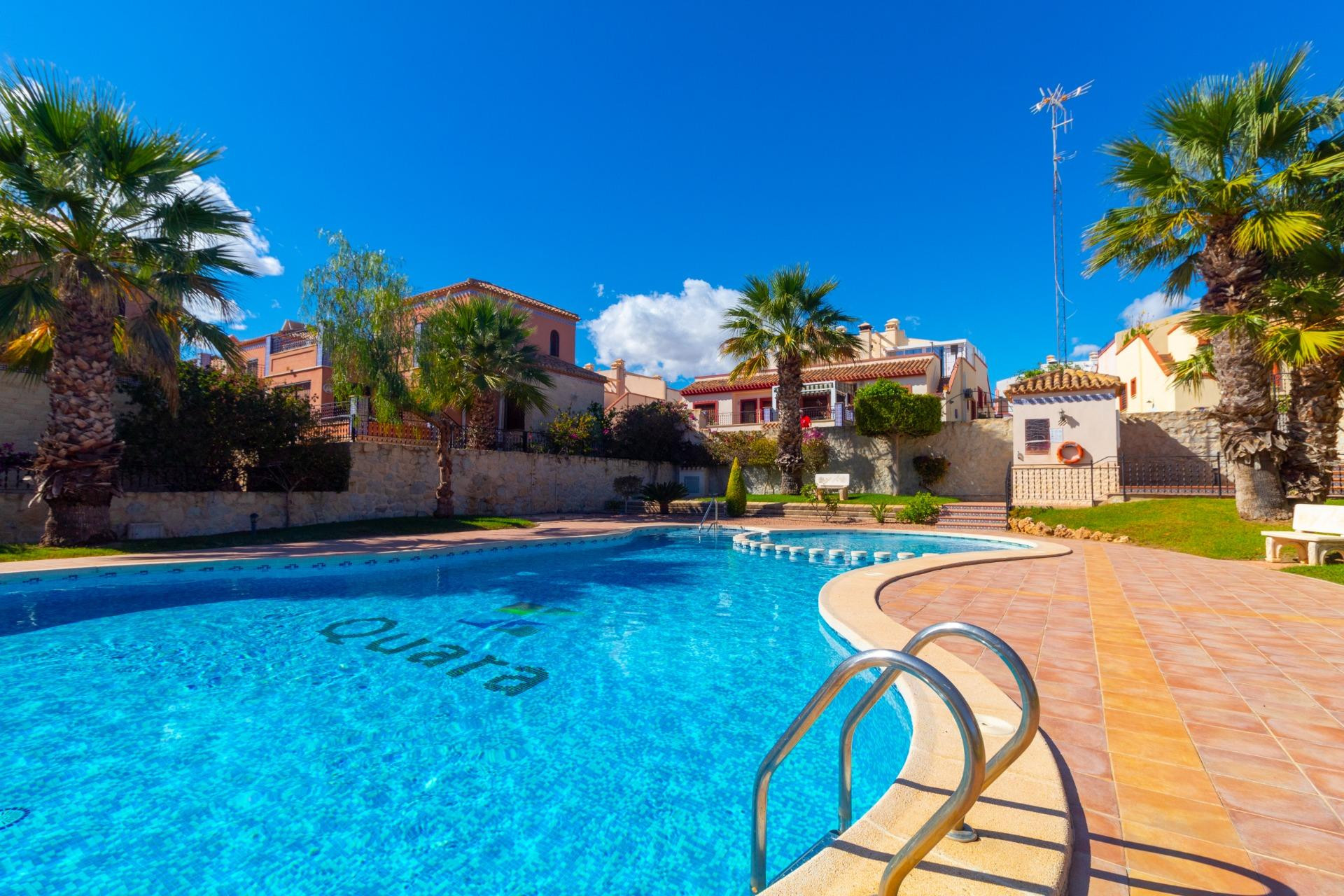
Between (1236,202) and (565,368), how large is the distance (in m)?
23.1

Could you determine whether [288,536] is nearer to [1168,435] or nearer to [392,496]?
[392,496]

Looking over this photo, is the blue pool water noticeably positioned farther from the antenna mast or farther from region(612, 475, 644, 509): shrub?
the antenna mast

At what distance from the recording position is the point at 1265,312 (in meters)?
11.5

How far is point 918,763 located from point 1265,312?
14361 millimetres

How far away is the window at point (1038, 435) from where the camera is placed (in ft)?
68.2

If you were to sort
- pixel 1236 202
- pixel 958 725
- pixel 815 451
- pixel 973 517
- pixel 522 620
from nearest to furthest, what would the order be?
pixel 958 725 → pixel 522 620 → pixel 1236 202 → pixel 973 517 → pixel 815 451

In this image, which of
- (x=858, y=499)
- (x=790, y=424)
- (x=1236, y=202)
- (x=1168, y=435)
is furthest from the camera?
(x=790, y=424)

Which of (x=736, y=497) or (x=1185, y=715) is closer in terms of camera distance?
(x=1185, y=715)

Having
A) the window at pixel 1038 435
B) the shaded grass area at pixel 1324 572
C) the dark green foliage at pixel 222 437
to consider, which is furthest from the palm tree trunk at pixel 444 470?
the window at pixel 1038 435

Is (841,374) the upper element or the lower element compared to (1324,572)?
upper

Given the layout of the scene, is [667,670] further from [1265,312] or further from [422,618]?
[1265,312]

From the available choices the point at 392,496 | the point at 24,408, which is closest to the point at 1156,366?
the point at 392,496

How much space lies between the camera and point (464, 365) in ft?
55.8

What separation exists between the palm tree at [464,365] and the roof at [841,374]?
45.3 feet
